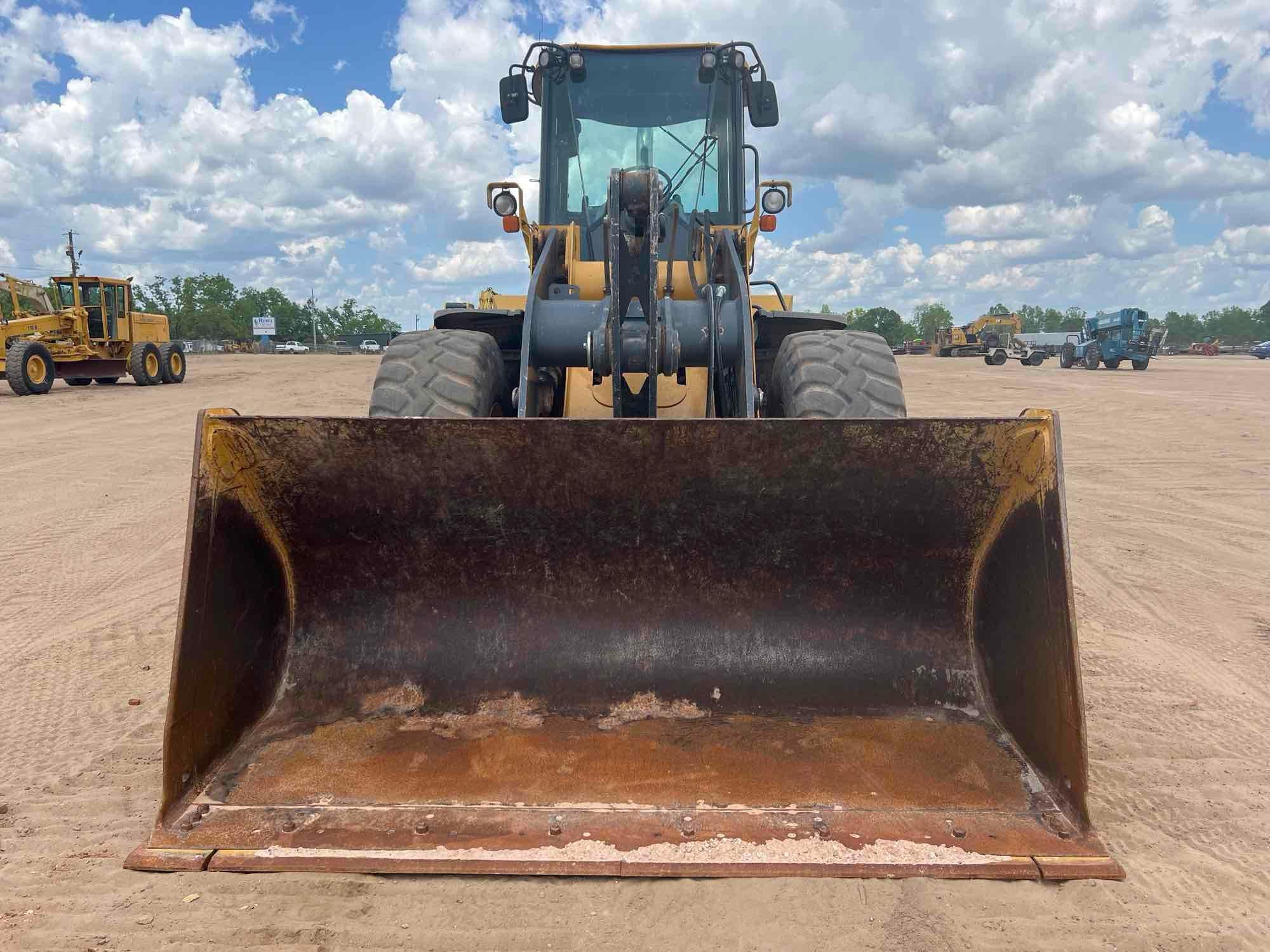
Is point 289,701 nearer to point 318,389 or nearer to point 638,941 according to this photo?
point 638,941

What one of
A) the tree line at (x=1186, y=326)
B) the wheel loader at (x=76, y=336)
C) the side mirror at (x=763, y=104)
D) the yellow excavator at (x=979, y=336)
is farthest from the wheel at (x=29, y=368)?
the tree line at (x=1186, y=326)

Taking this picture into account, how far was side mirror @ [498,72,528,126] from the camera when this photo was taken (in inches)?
200

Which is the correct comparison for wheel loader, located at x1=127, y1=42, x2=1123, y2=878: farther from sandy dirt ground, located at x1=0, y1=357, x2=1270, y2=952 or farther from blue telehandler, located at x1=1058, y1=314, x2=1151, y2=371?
blue telehandler, located at x1=1058, y1=314, x2=1151, y2=371

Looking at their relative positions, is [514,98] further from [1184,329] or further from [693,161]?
[1184,329]

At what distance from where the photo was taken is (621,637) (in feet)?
8.93

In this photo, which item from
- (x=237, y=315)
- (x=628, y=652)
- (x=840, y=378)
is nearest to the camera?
(x=628, y=652)

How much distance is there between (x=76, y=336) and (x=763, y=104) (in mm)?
18977

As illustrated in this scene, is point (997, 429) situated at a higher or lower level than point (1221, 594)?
higher

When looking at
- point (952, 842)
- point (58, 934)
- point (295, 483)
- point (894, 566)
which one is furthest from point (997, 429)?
point (58, 934)

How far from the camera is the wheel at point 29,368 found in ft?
55.1

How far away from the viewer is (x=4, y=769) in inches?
104

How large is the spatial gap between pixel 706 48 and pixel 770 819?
4.48 m

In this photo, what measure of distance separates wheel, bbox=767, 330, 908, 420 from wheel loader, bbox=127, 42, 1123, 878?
0.89 m

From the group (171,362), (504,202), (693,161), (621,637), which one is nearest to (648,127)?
(693,161)
